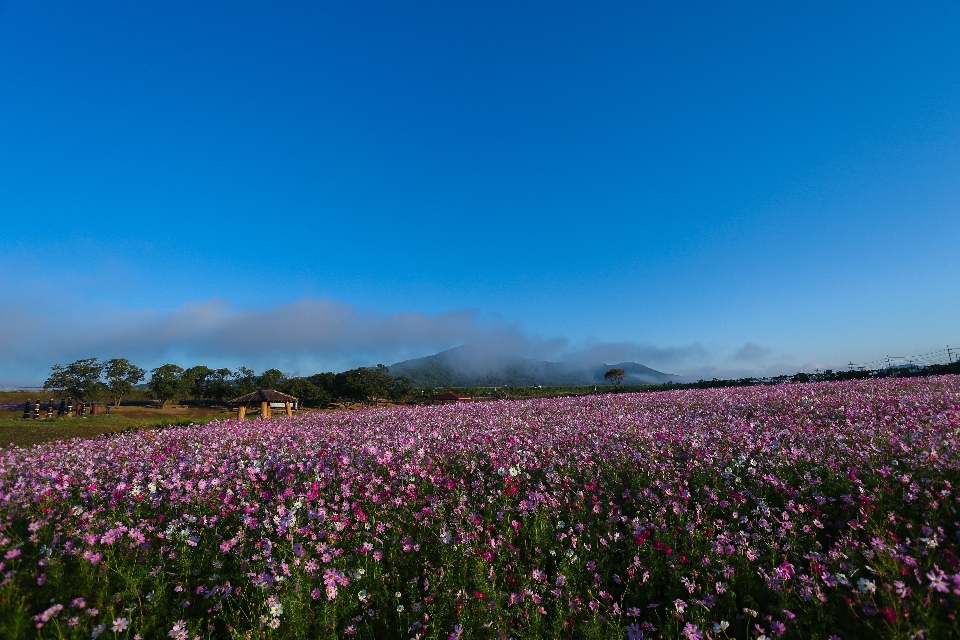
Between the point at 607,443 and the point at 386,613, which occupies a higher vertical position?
the point at 607,443

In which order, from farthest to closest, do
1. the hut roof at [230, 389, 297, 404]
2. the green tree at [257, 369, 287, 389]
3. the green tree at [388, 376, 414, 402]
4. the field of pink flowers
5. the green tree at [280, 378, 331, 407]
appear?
the green tree at [257, 369, 287, 389]
the green tree at [388, 376, 414, 402]
the green tree at [280, 378, 331, 407]
the hut roof at [230, 389, 297, 404]
the field of pink flowers

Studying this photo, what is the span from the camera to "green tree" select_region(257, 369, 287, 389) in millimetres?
81500

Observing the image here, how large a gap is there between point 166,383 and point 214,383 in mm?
11217

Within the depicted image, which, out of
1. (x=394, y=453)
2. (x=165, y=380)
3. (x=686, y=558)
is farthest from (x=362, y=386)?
(x=686, y=558)

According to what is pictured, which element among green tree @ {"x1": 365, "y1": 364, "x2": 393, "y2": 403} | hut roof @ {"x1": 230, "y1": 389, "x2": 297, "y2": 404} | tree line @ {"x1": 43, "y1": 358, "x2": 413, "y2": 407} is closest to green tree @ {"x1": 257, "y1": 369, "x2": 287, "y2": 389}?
tree line @ {"x1": 43, "y1": 358, "x2": 413, "y2": 407}

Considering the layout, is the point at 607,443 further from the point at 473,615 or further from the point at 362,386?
the point at 362,386

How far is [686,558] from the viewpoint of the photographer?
4395 mm

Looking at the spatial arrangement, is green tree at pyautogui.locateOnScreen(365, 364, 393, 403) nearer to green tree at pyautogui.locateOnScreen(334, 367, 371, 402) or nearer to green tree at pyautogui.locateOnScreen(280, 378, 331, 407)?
green tree at pyautogui.locateOnScreen(334, 367, 371, 402)

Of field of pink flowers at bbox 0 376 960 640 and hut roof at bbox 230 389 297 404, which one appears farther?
hut roof at bbox 230 389 297 404

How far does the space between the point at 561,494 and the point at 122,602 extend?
195 inches

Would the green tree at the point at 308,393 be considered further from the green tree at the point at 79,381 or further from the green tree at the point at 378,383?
the green tree at the point at 79,381

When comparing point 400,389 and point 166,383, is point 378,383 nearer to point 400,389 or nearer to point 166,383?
point 400,389

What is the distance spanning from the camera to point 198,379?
3322 inches

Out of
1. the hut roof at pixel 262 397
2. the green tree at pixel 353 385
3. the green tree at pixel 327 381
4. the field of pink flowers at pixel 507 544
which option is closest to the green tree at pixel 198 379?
the green tree at pixel 327 381
